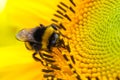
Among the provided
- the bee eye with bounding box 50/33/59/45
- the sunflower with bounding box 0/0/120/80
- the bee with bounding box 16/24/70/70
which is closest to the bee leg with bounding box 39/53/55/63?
the sunflower with bounding box 0/0/120/80

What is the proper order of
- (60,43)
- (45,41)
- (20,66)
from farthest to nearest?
(20,66) < (60,43) < (45,41)

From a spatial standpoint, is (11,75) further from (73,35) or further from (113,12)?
(113,12)

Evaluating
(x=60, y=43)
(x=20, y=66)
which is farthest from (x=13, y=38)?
(x=60, y=43)

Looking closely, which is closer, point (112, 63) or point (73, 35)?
point (112, 63)

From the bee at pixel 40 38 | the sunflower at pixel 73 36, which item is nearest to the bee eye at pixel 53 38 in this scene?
the bee at pixel 40 38

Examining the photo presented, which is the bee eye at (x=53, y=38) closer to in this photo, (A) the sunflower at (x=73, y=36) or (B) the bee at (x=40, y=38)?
(B) the bee at (x=40, y=38)

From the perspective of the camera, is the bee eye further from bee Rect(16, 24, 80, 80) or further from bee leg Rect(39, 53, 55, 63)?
bee leg Rect(39, 53, 55, 63)

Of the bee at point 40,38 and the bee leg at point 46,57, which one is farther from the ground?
the bee at point 40,38

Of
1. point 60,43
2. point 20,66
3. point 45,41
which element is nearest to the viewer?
point 45,41
